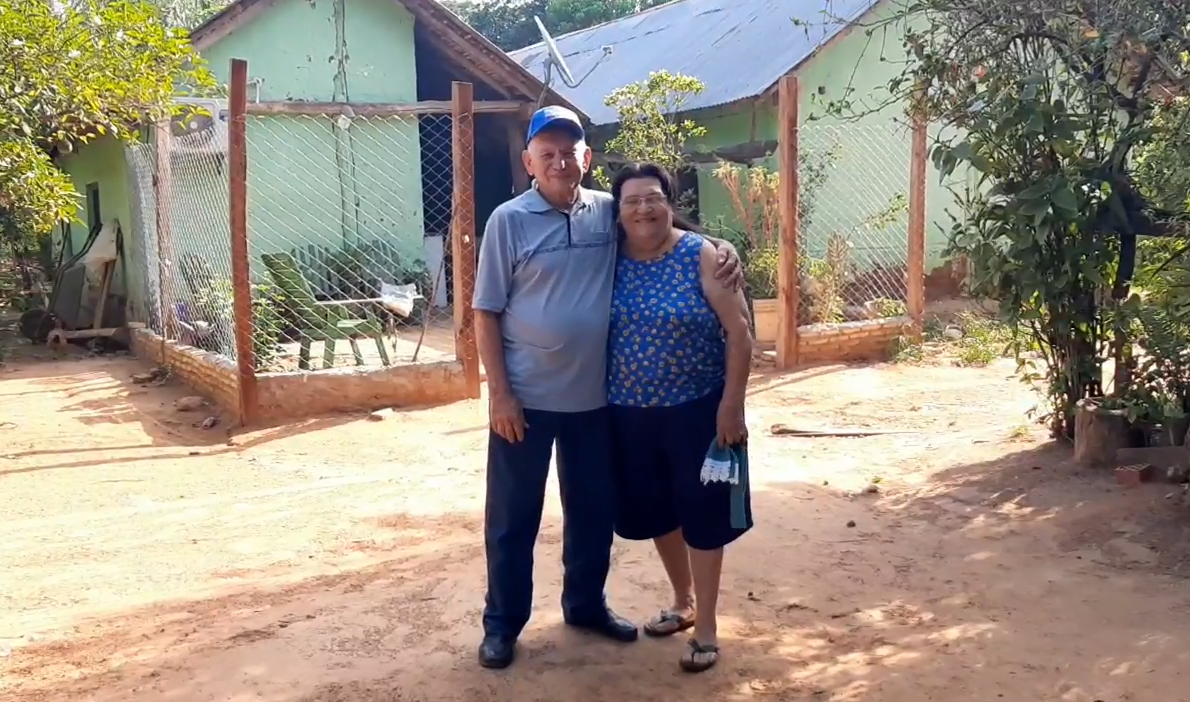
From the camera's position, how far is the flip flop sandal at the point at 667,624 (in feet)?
11.1

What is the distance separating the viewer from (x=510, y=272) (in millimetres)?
3025

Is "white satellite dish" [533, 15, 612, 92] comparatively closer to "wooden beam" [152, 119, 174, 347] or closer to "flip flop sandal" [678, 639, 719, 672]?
"wooden beam" [152, 119, 174, 347]

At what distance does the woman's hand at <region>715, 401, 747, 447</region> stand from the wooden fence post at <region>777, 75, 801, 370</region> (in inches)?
206

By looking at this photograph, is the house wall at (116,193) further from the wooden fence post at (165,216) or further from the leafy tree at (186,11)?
the leafy tree at (186,11)

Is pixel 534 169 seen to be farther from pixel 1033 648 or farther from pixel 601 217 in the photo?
pixel 1033 648

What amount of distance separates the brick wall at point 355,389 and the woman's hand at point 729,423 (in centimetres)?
436

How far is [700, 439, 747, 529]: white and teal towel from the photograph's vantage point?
9.83 ft

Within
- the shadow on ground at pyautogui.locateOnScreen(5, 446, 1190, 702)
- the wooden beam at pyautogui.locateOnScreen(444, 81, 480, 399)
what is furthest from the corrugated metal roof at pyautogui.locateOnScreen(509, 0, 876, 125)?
the shadow on ground at pyautogui.locateOnScreen(5, 446, 1190, 702)

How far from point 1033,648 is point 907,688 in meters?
0.49

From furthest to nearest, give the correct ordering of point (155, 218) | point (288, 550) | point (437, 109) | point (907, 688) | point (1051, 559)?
point (155, 218)
point (437, 109)
point (288, 550)
point (1051, 559)
point (907, 688)

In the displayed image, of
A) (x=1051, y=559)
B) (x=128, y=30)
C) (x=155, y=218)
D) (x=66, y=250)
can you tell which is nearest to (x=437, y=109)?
(x=128, y=30)

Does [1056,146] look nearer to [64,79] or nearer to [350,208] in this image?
[64,79]

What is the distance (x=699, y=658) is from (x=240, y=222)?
Answer: 177 inches

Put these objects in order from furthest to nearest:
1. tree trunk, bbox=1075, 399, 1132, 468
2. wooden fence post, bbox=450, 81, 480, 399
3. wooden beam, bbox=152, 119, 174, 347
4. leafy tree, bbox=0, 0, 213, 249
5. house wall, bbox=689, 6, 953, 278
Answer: house wall, bbox=689, 6, 953, 278 → wooden beam, bbox=152, 119, 174, 347 → wooden fence post, bbox=450, 81, 480, 399 → leafy tree, bbox=0, 0, 213, 249 → tree trunk, bbox=1075, 399, 1132, 468
